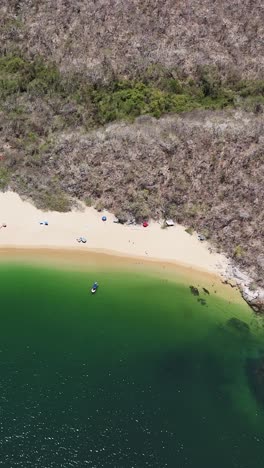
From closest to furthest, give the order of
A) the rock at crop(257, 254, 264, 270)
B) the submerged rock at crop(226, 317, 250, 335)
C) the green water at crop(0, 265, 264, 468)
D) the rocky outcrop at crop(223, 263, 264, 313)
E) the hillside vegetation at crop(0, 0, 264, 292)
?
the green water at crop(0, 265, 264, 468), the submerged rock at crop(226, 317, 250, 335), the rocky outcrop at crop(223, 263, 264, 313), the rock at crop(257, 254, 264, 270), the hillside vegetation at crop(0, 0, 264, 292)

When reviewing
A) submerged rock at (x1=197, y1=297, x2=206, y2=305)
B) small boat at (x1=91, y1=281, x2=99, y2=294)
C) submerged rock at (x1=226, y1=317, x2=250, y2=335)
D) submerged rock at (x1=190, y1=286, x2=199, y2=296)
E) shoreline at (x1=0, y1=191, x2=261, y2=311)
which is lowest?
small boat at (x1=91, y1=281, x2=99, y2=294)

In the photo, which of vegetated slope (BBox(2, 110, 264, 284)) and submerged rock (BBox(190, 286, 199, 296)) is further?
vegetated slope (BBox(2, 110, 264, 284))

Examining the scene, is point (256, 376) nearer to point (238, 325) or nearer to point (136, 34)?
point (238, 325)

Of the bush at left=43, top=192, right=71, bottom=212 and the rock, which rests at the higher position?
the rock

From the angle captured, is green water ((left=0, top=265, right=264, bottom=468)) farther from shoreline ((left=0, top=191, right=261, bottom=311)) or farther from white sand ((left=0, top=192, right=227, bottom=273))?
white sand ((left=0, top=192, right=227, bottom=273))

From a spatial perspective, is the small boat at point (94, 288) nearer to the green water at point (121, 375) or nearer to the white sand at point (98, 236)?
the green water at point (121, 375)

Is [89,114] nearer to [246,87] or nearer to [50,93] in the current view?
[50,93]

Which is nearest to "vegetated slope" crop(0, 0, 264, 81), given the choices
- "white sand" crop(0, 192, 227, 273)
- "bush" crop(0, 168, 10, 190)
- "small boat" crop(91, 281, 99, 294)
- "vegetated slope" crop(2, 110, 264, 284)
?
"vegetated slope" crop(2, 110, 264, 284)
